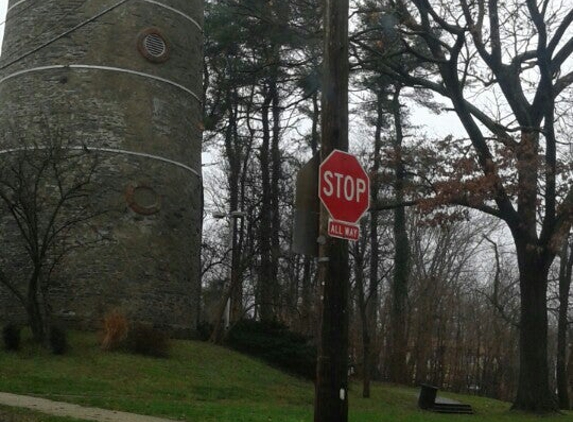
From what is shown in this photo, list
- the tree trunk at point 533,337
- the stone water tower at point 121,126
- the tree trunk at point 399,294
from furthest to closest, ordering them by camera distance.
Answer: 1. the tree trunk at point 399,294
2. the stone water tower at point 121,126
3. the tree trunk at point 533,337

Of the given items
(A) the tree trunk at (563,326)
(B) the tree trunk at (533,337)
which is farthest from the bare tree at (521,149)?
(A) the tree trunk at (563,326)

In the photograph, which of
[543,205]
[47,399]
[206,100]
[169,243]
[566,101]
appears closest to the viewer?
[47,399]

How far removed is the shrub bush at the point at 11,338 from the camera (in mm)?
21656

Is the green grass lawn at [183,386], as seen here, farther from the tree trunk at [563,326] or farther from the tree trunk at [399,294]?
the tree trunk at [399,294]

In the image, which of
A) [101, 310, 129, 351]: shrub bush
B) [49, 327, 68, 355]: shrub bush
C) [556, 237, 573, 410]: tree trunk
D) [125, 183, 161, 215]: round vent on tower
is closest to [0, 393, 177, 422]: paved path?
[49, 327, 68, 355]: shrub bush

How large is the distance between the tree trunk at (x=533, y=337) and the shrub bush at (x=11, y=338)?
44.1 ft

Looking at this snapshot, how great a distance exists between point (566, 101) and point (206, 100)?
19.8 m

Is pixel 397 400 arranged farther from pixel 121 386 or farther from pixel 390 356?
pixel 390 356

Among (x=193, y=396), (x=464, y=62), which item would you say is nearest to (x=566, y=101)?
(x=464, y=62)

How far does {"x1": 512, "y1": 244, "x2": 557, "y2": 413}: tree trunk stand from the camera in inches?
835

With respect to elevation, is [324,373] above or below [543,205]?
below

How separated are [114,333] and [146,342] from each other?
0.96m

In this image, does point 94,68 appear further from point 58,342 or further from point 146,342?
point 58,342

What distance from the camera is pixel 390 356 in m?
40.9
